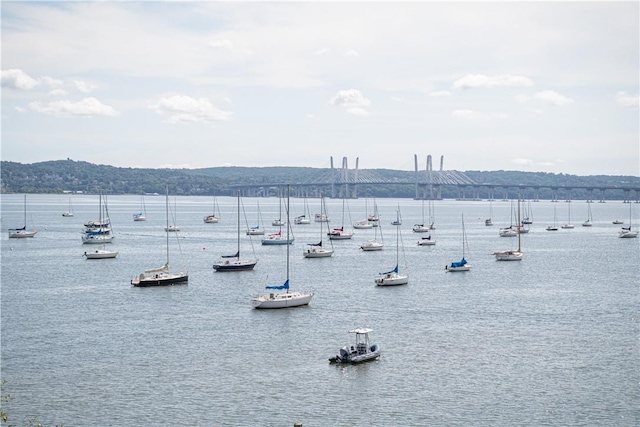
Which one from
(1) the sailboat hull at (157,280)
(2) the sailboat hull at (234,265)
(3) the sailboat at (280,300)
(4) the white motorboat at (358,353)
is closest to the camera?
(4) the white motorboat at (358,353)

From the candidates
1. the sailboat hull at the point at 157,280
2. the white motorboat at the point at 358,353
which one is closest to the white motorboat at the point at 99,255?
the sailboat hull at the point at 157,280

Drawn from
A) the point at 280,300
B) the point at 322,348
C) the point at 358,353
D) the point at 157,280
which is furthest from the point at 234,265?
the point at 358,353

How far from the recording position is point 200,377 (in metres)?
35.5

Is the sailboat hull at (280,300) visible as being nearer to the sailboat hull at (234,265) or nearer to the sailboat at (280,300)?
the sailboat at (280,300)

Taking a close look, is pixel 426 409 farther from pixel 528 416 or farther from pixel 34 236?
pixel 34 236

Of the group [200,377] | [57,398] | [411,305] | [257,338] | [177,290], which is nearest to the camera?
[57,398]

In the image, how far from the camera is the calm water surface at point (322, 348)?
31641mm

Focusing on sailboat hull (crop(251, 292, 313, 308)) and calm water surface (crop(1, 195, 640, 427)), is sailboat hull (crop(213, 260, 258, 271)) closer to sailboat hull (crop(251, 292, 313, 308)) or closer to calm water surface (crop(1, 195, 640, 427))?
calm water surface (crop(1, 195, 640, 427))

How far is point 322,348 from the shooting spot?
40.6m

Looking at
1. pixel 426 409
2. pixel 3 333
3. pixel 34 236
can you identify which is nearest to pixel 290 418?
pixel 426 409

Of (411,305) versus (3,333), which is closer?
(3,333)

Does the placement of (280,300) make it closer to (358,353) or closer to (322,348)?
(322,348)

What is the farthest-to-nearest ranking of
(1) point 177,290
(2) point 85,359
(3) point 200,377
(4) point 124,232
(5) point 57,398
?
(4) point 124,232, (1) point 177,290, (2) point 85,359, (3) point 200,377, (5) point 57,398

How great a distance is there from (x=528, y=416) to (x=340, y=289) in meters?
30.5
